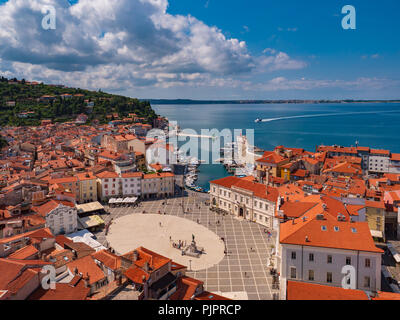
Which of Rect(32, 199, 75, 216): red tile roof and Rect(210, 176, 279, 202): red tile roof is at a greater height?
Rect(210, 176, 279, 202): red tile roof

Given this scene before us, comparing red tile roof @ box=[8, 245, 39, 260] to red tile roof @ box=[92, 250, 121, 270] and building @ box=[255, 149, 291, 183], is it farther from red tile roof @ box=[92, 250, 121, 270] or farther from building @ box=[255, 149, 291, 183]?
building @ box=[255, 149, 291, 183]

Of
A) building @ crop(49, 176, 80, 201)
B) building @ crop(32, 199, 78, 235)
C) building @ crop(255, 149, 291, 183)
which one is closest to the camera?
building @ crop(32, 199, 78, 235)

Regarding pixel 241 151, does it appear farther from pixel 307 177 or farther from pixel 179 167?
pixel 307 177

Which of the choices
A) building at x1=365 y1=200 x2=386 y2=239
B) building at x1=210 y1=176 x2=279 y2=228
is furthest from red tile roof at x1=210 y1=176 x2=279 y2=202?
building at x1=365 y1=200 x2=386 y2=239

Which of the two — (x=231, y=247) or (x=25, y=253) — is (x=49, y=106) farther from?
(x=231, y=247)

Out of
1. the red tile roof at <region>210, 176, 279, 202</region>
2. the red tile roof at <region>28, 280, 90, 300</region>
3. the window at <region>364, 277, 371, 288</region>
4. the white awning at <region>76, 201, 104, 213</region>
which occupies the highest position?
the red tile roof at <region>210, 176, 279, 202</region>
